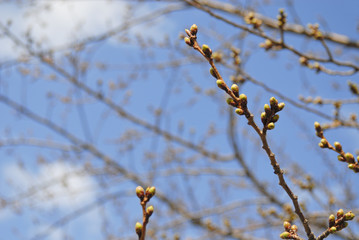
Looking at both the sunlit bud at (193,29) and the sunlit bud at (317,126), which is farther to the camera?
the sunlit bud at (317,126)

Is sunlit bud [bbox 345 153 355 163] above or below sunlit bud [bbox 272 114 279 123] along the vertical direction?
below

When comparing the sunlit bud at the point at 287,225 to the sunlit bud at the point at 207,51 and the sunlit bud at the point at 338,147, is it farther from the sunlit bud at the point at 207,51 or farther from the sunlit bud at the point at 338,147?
the sunlit bud at the point at 207,51

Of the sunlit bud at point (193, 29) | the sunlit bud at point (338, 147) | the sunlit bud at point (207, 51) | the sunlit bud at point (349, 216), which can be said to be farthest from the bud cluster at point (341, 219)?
the sunlit bud at point (193, 29)

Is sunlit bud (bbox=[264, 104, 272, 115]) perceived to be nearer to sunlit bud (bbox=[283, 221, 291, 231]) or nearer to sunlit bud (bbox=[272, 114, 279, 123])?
sunlit bud (bbox=[272, 114, 279, 123])

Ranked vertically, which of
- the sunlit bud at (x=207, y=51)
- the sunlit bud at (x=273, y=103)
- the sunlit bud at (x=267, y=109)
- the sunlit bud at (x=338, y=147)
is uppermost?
the sunlit bud at (x=207, y=51)

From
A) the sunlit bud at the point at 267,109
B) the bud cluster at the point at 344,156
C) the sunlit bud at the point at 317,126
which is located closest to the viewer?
the sunlit bud at the point at 267,109

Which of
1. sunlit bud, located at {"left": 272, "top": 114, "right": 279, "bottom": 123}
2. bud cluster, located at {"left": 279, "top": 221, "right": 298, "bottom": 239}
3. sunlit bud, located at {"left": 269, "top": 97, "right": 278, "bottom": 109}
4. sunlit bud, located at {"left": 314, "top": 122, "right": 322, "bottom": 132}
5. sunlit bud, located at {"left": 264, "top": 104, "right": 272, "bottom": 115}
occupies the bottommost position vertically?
bud cluster, located at {"left": 279, "top": 221, "right": 298, "bottom": 239}

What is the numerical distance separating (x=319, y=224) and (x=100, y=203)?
334 centimetres

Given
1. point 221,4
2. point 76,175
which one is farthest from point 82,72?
point 221,4

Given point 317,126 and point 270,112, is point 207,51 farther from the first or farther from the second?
point 317,126

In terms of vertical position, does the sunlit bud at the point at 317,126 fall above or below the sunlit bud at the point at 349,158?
above

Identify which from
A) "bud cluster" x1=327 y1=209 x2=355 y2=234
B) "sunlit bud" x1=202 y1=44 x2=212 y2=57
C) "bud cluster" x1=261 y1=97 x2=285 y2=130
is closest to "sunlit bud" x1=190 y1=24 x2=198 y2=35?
"sunlit bud" x1=202 y1=44 x2=212 y2=57

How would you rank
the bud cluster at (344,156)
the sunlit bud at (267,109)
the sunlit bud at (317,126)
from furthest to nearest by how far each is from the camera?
the sunlit bud at (317,126) < the bud cluster at (344,156) < the sunlit bud at (267,109)

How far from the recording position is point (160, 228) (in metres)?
5.14
